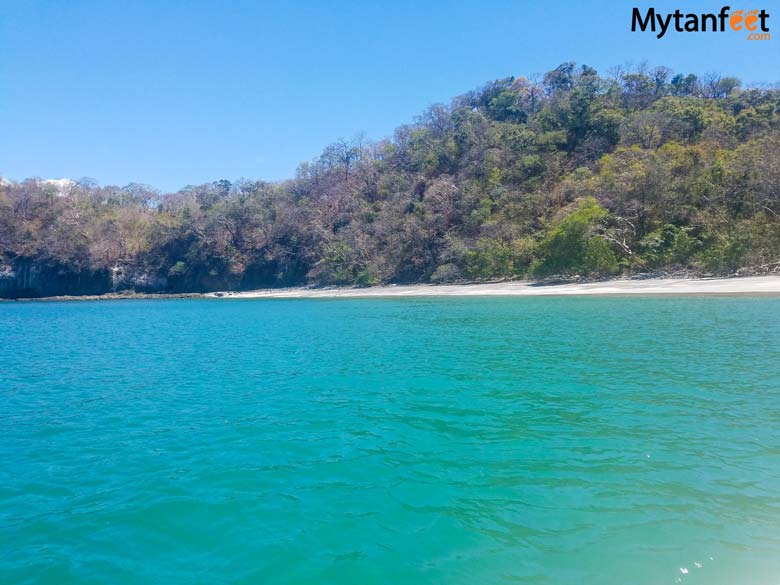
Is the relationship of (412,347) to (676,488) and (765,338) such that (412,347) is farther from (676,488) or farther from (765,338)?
(676,488)

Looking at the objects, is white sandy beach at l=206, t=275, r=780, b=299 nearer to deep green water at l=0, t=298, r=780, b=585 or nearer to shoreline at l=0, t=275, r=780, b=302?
shoreline at l=0, t=275, r=780, b=302

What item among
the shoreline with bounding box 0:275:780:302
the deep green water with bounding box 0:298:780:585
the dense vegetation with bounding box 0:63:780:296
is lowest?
the deep green water with bounding box 0:298:780:585

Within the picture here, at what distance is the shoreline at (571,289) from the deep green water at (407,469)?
1574 cm

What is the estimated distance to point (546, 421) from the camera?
9258 millimetres

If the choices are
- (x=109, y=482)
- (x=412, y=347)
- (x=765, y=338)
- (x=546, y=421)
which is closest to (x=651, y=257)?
(x=765, y=338)

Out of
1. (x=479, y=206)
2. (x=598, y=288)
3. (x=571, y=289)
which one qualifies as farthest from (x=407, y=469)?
(x=479, y=206)

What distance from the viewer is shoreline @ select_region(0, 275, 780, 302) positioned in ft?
99.0

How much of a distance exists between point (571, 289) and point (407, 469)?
106 feet

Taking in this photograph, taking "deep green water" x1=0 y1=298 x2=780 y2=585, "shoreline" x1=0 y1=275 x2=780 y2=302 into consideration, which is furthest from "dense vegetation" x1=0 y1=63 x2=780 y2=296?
"deep green water" x1=0 y1=298 x2=780 y2=585

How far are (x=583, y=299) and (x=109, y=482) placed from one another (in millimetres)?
29301

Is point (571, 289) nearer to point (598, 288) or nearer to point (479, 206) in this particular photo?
point (598, 288)

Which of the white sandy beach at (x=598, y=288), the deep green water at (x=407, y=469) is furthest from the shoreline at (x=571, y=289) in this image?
the deep green water at (x=407, y=469)

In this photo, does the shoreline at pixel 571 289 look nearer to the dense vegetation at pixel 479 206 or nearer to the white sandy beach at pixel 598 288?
the white sandy beach at pixel 598 288

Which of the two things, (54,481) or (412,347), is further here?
(412,347)
